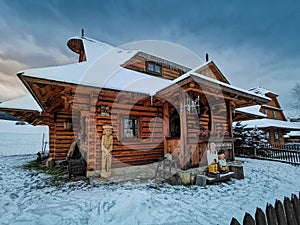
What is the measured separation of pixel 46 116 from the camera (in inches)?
450

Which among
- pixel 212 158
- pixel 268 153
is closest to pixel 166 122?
pixel 212 158

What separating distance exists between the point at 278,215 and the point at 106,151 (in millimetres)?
5106

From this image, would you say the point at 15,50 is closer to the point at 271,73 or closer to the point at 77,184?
the point at 77,184

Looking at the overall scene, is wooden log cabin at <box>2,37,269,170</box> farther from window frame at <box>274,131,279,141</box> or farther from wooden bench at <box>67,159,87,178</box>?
window frame at <box>274,131,279,141</box>

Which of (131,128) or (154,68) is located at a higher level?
(154,68)

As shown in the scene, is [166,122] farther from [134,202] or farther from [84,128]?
[134,202]

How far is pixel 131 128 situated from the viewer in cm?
741

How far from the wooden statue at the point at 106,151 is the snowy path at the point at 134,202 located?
32.4 inches

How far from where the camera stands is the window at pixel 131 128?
724 cm

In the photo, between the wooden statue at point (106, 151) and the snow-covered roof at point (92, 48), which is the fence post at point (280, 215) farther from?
the snow-covered roof at point (92, 48)

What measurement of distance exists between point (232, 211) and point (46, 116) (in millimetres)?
11585

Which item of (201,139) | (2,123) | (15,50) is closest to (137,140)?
(201,139)

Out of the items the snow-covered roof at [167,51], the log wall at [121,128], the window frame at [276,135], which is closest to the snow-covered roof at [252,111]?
the window frame at [276,135]

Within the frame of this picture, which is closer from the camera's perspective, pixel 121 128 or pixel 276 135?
pixel 121 128
